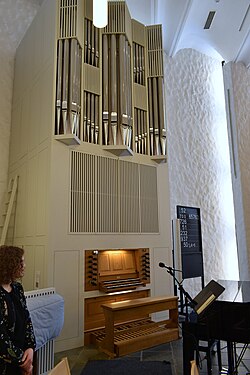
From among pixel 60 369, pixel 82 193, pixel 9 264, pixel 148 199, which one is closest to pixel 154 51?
pixel 148 199

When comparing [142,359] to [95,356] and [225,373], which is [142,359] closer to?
[95,356]

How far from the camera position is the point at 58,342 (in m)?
4.06

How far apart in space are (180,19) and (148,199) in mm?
4126

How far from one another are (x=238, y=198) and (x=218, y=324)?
5.13m

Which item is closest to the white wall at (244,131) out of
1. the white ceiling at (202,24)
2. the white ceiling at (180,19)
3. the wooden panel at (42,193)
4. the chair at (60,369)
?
the white ceiling at (202,24)

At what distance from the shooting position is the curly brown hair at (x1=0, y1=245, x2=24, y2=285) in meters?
1.96

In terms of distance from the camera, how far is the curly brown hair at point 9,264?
1961mm

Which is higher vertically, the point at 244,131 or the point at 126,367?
the point at 244,131

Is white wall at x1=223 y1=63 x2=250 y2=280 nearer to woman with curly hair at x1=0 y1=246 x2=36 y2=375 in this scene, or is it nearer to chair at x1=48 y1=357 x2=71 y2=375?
woman with curly hair at x1=0 y1=246 x2=36 y2=375

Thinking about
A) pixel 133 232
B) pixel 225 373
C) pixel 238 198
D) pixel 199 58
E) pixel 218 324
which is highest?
pixel 199 58

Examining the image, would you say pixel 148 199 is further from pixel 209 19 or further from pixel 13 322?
pixel 209 19

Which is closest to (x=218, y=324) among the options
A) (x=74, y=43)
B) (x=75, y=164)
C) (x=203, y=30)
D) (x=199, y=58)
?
(x=75, y=164)

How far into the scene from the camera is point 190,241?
242 inches

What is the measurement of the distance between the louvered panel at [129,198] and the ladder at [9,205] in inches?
77.3
